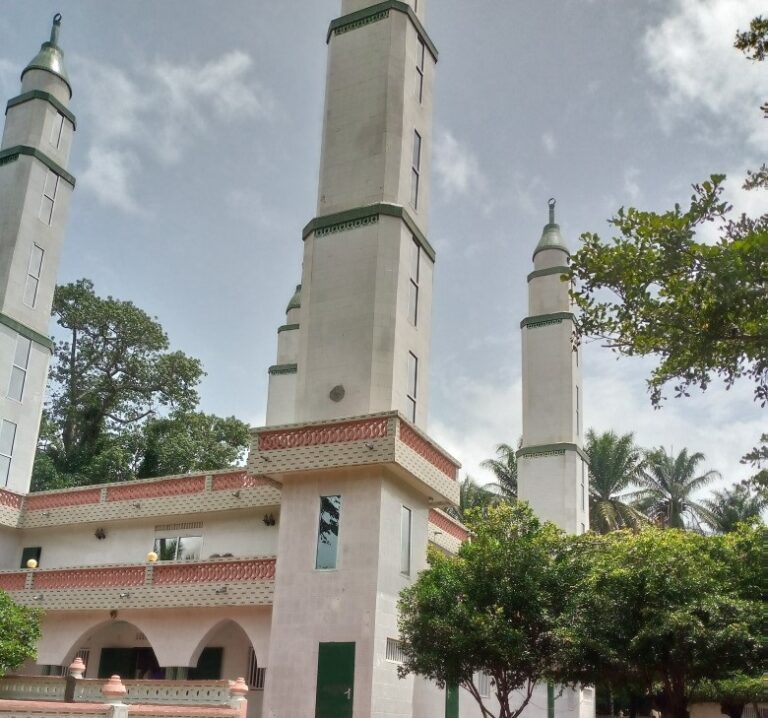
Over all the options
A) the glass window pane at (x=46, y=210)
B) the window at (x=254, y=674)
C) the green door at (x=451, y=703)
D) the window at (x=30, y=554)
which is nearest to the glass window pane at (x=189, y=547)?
the window at (x=254, y=674)

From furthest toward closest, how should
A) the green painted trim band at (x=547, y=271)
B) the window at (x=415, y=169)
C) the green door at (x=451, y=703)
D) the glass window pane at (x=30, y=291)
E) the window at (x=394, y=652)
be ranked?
the green painted trim band at (x=547, y=271) < the glass window pane at (x=30, y=291) < the window at (x=415, y=169) < the green door at (x=451, y=703) < the window at (x=394, y=652)

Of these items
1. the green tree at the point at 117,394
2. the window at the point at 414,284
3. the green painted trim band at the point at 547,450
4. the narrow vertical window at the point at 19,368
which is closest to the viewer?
the window at the point at 414,284

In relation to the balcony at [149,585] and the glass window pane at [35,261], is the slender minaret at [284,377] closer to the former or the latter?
the glass window pane at [35,261]

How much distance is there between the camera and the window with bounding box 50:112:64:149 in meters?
28.2

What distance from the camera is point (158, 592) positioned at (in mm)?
20938

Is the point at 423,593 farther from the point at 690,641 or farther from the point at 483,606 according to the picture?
the point at 690,641

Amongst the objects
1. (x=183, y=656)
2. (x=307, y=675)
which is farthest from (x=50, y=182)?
(x=307, y=675)

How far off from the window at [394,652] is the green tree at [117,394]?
2089 centimetres

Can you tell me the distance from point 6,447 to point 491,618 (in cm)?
1591

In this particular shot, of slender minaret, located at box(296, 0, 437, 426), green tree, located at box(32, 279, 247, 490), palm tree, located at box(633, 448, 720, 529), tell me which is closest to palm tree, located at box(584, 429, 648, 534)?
palm tree, located at box(633, 448, 720, 529)

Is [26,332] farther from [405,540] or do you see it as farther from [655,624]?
[655,624]

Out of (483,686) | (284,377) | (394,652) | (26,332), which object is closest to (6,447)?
(26,332)

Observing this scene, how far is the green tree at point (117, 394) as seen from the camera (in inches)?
1506

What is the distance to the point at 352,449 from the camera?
18.0 m
